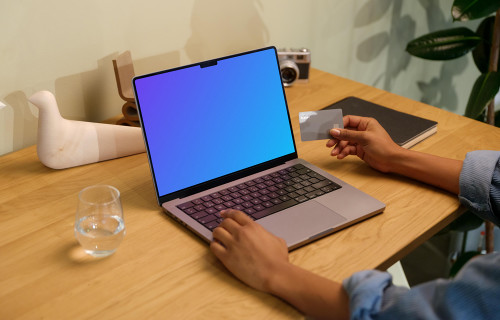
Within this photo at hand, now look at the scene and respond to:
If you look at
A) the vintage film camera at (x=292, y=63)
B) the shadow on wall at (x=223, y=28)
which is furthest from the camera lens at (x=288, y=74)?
the shadow on wall at (x=223, y=28)

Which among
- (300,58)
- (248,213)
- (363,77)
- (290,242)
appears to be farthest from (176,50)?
(363,77)

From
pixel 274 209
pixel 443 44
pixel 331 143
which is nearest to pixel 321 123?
pixel 331 143

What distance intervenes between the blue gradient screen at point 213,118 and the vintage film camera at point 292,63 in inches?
14.4

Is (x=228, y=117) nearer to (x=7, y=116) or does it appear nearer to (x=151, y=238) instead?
(x=151, y=238)

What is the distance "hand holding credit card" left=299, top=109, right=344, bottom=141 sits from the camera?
1.18 metres

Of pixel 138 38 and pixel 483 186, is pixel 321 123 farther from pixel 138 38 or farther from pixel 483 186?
pixel 138 38

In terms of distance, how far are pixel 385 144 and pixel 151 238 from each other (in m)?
0.52


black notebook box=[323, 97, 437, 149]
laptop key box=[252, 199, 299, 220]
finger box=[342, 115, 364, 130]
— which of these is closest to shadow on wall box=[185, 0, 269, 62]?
black notebook box=[323, 97, 437, 149]

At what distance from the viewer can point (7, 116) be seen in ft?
3.85

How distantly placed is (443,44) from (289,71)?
77cm

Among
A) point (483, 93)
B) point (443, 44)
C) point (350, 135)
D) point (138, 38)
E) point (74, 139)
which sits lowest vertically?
point (483, 93)

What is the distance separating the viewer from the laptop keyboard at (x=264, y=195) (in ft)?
3.27

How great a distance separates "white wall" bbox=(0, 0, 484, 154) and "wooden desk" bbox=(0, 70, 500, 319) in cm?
15

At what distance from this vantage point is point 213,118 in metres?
1.09
